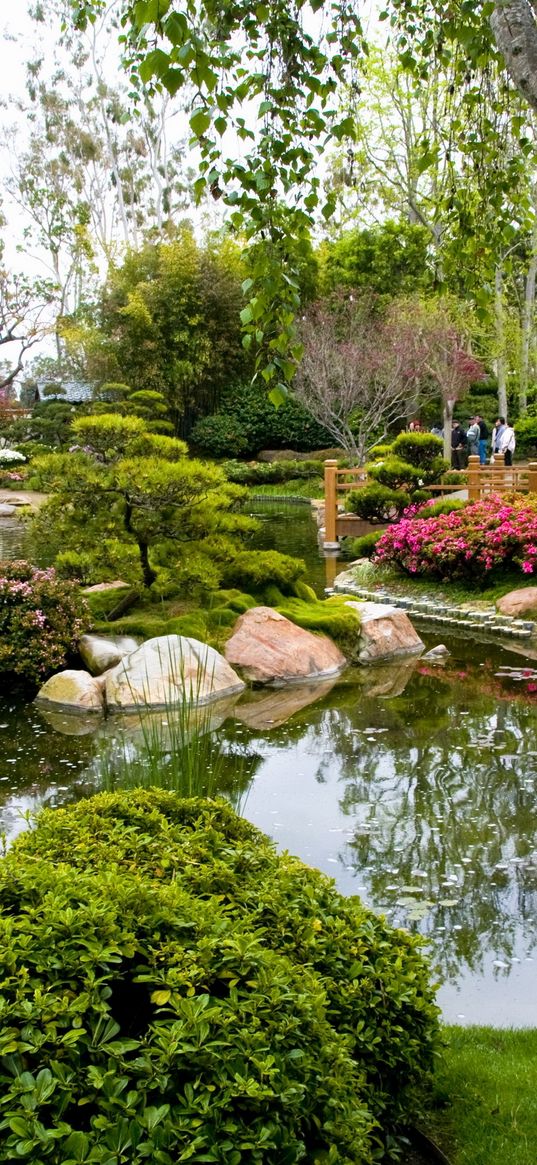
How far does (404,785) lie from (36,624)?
3491 millimetres

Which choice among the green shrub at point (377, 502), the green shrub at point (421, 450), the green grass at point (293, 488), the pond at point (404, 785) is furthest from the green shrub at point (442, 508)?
the green grass at point (293, 488)

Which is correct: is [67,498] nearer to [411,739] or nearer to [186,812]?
[411,739]

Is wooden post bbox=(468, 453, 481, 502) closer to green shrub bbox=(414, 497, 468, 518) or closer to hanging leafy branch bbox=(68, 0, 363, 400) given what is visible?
green shrub bbox=(414, 497, 468, 518)

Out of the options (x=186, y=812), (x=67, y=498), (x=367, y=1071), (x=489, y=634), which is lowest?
(x=489, y=634)

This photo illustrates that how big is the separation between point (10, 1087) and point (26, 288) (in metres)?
30.5

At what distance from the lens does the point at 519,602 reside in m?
10.2

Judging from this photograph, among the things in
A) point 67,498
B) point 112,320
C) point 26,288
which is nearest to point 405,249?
point 112,320

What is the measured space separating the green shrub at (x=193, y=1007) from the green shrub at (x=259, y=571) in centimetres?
694

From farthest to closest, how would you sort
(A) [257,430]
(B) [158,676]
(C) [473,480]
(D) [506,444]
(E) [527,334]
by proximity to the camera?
(A) [257,430] < (E) [527,334] < (D) [506,444] < (C) [473,480] < (B) [158,676]

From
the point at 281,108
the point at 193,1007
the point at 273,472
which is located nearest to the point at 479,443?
the point at 273,472

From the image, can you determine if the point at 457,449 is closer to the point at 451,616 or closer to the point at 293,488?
the point at 293,488

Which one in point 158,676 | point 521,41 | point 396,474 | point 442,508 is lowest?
point 158,676

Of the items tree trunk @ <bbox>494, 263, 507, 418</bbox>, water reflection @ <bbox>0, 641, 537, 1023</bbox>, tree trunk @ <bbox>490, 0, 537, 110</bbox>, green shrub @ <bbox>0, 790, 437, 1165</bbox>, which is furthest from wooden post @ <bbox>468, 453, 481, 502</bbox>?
tree trunk @ <bbox>494, 263, 507, 418</bbox>

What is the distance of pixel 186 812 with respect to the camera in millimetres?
2801
